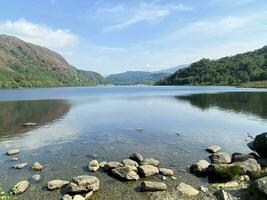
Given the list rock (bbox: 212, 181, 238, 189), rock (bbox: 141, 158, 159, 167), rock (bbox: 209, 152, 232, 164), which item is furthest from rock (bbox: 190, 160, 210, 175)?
rock (bbox: 141, 158, 159, 167)

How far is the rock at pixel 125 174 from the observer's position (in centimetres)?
2736

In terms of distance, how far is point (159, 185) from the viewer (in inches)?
993

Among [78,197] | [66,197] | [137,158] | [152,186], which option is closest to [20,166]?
[66,197]

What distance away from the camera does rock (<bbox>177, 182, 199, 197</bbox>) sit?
24.1 meters

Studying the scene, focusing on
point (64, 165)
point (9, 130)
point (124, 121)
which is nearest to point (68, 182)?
point (64, 165)

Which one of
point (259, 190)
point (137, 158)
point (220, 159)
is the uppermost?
point (259, 190)

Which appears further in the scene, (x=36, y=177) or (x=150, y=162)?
(x=150, y=162)

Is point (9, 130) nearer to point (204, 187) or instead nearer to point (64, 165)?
point (64, 165)

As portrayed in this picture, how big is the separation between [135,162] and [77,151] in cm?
1024

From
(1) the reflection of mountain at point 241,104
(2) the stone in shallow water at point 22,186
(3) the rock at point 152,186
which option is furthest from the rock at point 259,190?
(1) the reflection of mountain at point 241,104

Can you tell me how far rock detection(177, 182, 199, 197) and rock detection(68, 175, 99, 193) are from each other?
298 inches

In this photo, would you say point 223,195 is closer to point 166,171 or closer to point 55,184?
point 166,171

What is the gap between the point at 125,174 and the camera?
27.8m

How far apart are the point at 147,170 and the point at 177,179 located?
10.5ft
